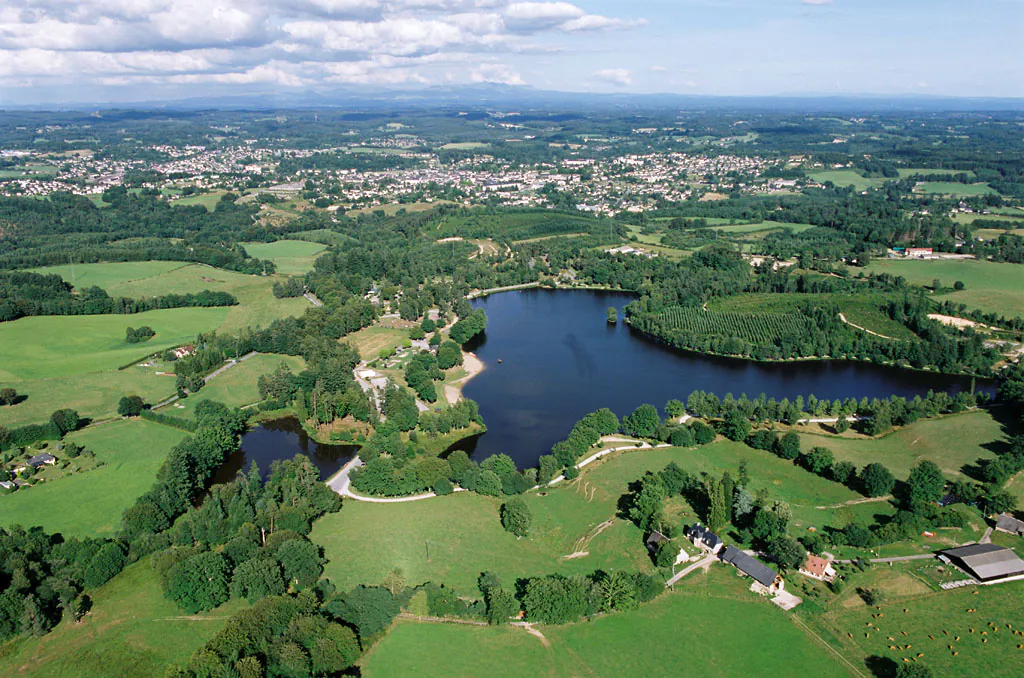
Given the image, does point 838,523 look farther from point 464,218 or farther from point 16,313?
point 464,218

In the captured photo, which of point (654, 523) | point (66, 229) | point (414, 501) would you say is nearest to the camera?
point (654, 523)

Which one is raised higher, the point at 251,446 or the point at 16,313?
the point at 16,313

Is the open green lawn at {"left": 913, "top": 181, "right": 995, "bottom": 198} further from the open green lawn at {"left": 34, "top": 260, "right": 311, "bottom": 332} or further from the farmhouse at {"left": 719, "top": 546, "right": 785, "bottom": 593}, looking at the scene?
the farmhouse at {"left": 719, "top": 546, "right": 785, "bottom": 593}

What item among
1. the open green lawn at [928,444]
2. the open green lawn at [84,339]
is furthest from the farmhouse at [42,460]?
the open green lawn at [928,444]

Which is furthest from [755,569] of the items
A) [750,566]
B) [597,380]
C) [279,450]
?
[279,450]

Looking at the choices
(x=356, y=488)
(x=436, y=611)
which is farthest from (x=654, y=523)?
(x=356, y=488)

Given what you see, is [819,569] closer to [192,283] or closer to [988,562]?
[988,562]
